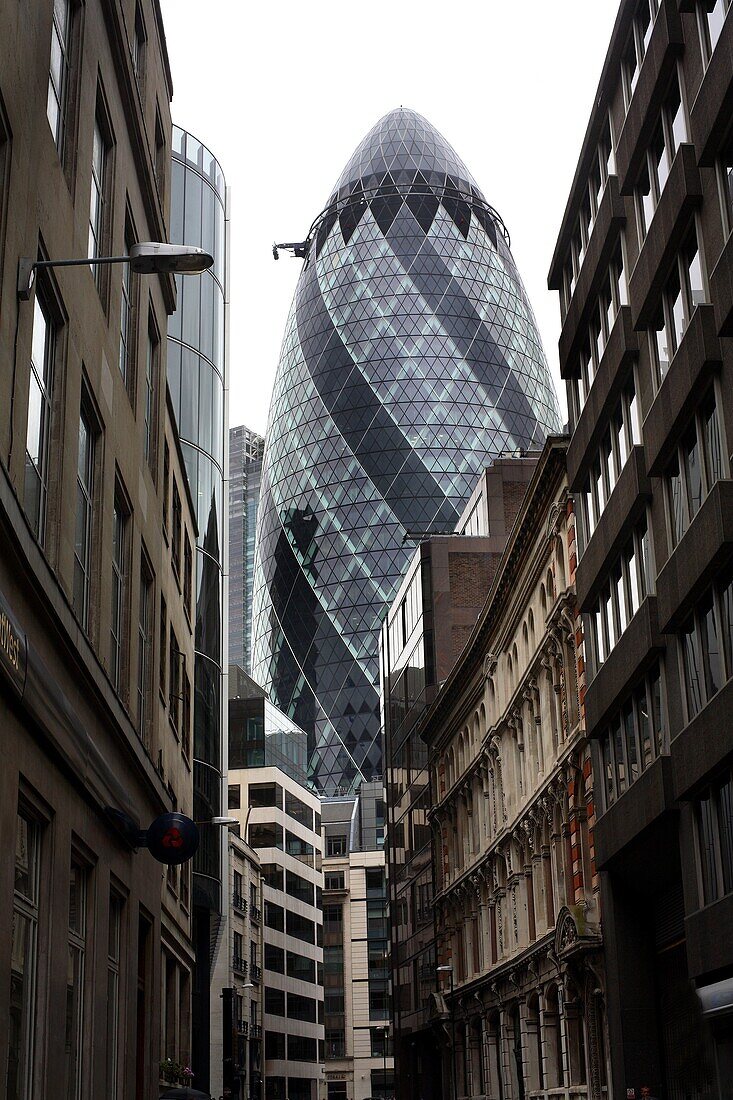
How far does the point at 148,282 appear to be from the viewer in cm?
3030

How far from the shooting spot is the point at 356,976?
474 feet

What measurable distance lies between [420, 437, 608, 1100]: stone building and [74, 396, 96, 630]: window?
1935 centimetres

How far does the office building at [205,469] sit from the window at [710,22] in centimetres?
3014

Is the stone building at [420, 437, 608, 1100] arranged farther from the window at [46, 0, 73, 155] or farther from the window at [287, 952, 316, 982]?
the window at [287, 952, 316, 982]

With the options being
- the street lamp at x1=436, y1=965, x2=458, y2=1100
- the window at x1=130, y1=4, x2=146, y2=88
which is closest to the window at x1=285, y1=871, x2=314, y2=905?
the street lamp at x1=436, y1=965, x2=458, y2=1100

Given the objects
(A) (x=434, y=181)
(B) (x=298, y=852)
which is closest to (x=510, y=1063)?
(B) (x=298, y=852)

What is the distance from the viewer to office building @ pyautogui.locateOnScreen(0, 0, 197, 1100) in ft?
50.8

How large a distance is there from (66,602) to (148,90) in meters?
16.4

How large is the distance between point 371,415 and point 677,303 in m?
142

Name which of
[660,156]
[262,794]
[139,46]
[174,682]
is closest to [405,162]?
[262,794]

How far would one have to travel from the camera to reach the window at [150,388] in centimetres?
3003

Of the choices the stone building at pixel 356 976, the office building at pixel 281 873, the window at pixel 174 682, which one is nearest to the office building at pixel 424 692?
the office building at pixel 281 873

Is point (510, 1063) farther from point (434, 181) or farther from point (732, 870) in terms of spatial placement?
point (434, 181)

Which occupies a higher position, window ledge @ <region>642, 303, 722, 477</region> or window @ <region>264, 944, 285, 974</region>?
window ledge @ <region>642, 303, 722, 477</region>
